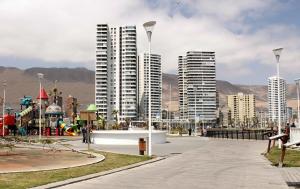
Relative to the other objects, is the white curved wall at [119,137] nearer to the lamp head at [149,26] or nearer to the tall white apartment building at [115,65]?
Result: the lamp head at [149,26]

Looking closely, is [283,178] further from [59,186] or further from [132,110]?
[132,110]

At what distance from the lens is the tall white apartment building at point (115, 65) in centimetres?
16900

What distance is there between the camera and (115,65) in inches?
6762

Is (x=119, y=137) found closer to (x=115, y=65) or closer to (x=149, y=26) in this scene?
(x=149, y=26)

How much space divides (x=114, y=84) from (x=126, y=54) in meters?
15.0

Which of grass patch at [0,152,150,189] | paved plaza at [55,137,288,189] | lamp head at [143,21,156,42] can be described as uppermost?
lamp head at [143,21,156,42]

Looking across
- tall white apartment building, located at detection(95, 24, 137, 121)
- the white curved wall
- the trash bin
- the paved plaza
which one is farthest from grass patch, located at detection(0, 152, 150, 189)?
tall white apartment building, located at detection(95, 24, 137, 121)

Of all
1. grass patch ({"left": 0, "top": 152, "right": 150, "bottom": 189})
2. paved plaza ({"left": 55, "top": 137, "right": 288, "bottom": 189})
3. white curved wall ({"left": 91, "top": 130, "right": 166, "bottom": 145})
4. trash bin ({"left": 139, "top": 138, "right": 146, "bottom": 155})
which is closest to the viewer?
grass patch ({"left": 0, "top": 152, "right": 150, "bottom": 189})

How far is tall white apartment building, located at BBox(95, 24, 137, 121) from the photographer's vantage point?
169 meters

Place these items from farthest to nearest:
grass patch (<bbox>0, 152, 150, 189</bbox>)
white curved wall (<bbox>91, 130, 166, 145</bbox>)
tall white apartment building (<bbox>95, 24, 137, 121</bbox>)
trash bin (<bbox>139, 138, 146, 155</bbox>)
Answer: tall white apartment building (<bbox>95, 24, 137, 121</bbox>) < white curved wall (<bbox>91, 130, 166, 145</bbox>) < trash bin (<bbox>139, 138, 146, 155</bbox>) < grass patch (<bbox>0, 152, 150, 189</bbox>)

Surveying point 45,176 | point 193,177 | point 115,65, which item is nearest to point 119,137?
point 193,177

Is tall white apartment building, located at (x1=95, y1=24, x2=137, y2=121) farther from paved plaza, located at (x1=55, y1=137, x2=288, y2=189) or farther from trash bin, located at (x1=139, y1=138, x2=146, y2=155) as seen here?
paved plaza, located at (x1=55, y1=137, x2=288, y2=189)

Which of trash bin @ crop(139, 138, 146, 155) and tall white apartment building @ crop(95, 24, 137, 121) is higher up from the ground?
tall white apartment building @ crop(95, 24, 137, 121)

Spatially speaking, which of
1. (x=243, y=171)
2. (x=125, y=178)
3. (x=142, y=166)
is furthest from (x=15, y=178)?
(x=243, y=171)
